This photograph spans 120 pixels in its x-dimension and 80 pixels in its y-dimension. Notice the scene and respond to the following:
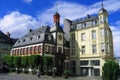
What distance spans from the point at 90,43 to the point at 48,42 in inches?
445

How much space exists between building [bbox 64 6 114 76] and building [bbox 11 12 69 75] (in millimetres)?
3773

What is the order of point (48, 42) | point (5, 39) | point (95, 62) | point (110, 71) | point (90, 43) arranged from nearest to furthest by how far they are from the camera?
point (110, 71)
point (95, 62)
point (48, 42)
point (90, 43)
point (5, 39)

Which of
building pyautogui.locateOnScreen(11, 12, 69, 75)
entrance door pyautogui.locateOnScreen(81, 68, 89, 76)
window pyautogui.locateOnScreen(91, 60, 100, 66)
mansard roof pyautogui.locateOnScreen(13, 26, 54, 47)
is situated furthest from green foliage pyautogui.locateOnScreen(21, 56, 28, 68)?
window pyautogui.locateOnScreen(91, 60, 100, 66)

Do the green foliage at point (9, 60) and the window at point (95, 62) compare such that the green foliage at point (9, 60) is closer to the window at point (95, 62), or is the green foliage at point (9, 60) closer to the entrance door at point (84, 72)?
the entrance door at point (84, 72)

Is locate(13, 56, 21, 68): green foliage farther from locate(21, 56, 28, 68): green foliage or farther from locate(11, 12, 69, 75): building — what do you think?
locate(11, 12, 69, 75): building

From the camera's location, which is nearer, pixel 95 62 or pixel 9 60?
pixel 95 62

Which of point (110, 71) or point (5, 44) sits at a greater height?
point (5, 44)

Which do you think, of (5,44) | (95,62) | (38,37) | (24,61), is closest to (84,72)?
(95,62)

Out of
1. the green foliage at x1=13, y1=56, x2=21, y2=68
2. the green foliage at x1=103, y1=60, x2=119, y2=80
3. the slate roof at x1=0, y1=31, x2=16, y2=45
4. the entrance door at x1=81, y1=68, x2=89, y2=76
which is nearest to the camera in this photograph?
the green foliage at x1=103, y1=60, x2=119, y2=80

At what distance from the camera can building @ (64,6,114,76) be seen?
53.6m

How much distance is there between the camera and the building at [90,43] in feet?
176

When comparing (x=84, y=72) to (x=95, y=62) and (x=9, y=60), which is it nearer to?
(x=95, y=62)

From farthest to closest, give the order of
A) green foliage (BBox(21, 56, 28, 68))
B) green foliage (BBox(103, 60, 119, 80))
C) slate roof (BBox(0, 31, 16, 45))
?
slate roof (BBox(0, 31, 16, 45)), green foliage (BBox(21, 56, 28, 68)), green foliage (BBox(103, 60, 119, 80))

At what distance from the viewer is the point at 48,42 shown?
56344 mm
